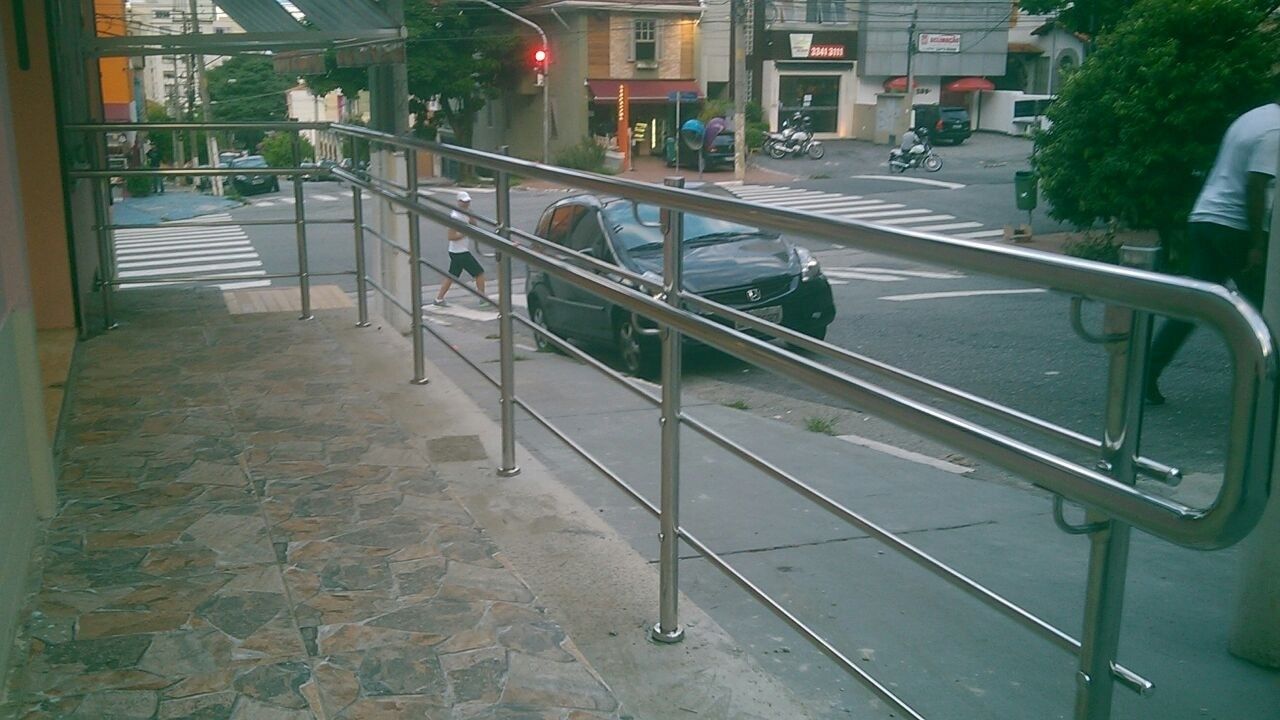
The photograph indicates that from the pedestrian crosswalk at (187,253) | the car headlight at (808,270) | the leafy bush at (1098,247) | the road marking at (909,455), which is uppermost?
the car headlight at (808,270)

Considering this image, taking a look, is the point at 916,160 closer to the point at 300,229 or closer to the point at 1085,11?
the point at 1085,11

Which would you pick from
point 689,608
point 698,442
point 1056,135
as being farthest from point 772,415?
point 1056,135

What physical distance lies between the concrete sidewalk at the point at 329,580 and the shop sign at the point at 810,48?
153 feet

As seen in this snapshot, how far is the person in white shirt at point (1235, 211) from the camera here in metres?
5.59

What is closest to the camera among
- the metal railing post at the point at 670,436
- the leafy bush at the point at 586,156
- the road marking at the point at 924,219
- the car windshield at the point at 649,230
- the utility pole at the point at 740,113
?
the metal railing post at the point at 670,436

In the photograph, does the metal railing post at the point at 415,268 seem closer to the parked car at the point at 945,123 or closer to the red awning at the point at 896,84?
the parked car at the point at 945,123

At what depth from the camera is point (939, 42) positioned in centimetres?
5022

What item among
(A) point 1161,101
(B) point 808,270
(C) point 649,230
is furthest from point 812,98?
(C) point 649,230

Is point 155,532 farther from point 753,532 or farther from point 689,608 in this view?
point 753,532

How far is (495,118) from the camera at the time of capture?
4962 centimetres

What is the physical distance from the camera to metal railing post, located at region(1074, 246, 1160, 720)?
177cm

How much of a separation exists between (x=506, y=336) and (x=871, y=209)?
25709 mm

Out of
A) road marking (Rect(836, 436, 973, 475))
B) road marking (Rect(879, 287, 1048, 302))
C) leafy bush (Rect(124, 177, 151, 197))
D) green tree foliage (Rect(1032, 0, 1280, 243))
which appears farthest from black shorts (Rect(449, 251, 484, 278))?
leafy bush (Rect(124, 177, 151, 197))

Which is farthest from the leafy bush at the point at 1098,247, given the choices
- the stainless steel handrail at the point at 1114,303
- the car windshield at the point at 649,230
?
the stainless steel handrail at the point at 1114,303
